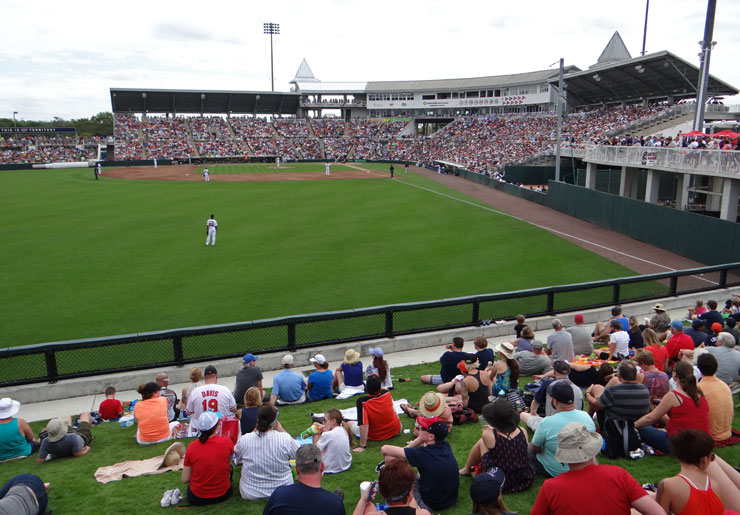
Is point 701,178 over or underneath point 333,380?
over

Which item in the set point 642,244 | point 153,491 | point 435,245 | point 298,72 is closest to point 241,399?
point 153,491

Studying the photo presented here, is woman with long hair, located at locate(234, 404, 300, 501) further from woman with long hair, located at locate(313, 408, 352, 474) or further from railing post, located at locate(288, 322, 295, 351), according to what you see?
railing post, located at locate(288, 322, 295, 351)

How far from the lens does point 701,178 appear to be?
33.8m

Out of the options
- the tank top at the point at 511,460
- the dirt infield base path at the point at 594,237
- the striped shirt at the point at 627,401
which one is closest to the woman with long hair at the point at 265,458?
the tank top at the point at 511,460

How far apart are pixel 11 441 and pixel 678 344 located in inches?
405

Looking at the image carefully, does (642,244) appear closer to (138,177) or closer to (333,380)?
(333,380)

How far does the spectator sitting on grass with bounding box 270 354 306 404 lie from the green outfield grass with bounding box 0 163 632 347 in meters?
6.01

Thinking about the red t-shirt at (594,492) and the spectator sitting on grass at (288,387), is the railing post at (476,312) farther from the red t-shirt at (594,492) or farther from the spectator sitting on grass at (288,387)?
the red t-shirt at (594,492)

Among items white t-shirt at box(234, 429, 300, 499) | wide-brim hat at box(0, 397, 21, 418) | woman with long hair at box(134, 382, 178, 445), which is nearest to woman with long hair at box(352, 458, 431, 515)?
white t-shirt at box(234, 429, 300, 499)

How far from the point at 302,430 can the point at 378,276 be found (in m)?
11.3

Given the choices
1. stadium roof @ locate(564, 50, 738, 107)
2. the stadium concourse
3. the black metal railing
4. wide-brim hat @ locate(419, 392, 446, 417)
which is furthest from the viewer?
stadium roof @ locate(564, 50, 738, 107)

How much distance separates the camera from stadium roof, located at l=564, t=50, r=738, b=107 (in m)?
44.3

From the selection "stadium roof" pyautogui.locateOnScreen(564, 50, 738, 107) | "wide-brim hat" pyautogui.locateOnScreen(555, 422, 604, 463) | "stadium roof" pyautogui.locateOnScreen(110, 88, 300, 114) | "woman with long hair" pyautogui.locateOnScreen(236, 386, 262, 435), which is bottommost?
"woman with long hair" pyautogui.locateOnScreen(236, 386, 262, 435)

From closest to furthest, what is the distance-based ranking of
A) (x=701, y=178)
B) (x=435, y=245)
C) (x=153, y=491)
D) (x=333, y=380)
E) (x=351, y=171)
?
(x=153, y=491)
(x=333, y=380)
(x=435, y=245)
(x=701, y=178)
(x=351, y=171)
